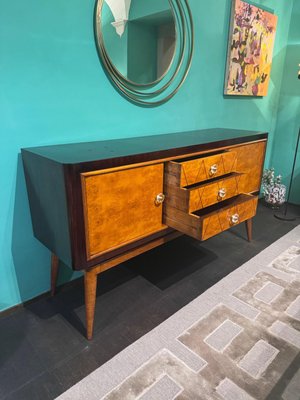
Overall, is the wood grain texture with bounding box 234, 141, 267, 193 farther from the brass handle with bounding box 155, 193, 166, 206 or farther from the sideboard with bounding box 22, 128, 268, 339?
the brass handle with bounding box 155, 193, 166, 206

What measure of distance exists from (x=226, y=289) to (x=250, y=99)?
166cm

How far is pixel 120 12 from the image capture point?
136cm

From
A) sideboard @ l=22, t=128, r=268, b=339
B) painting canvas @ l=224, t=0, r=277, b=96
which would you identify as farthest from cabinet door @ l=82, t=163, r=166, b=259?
painting canvas @ l=224, t=0, r=277, b=96

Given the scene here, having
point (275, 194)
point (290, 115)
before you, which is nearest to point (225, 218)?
point (275, 194)

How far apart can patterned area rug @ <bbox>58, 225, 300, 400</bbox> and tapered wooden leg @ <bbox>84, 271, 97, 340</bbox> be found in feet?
0.56

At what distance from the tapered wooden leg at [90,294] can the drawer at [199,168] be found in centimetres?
54

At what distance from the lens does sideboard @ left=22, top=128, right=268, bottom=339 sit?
39.8 inches

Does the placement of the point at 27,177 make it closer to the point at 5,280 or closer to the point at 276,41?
the point at 5,280

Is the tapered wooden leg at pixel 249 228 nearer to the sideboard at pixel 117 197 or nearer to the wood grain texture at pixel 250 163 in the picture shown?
the wood grain texture at pixel 250 163

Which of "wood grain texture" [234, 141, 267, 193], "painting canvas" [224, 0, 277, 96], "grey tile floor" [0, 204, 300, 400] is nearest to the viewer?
"grey tile floor" [0, 204, 300, 400]

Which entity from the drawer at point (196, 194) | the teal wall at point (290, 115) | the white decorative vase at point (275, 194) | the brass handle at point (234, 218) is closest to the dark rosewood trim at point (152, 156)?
the drawer at point (196, 194)

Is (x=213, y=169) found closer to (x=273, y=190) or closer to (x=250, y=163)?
(x=250, y=163)

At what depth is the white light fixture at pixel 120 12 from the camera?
4.35 feet

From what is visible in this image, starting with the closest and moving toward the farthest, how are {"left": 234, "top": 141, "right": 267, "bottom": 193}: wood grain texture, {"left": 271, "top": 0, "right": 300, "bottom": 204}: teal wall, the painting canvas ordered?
1. {"left": 234, "top": 141, "right": 267, "bottom": 193}: wood grain texture
2. the painting canvas
3. {"left": 271, "top": 0, "right": 300, "bottom": 204}: teal wall
